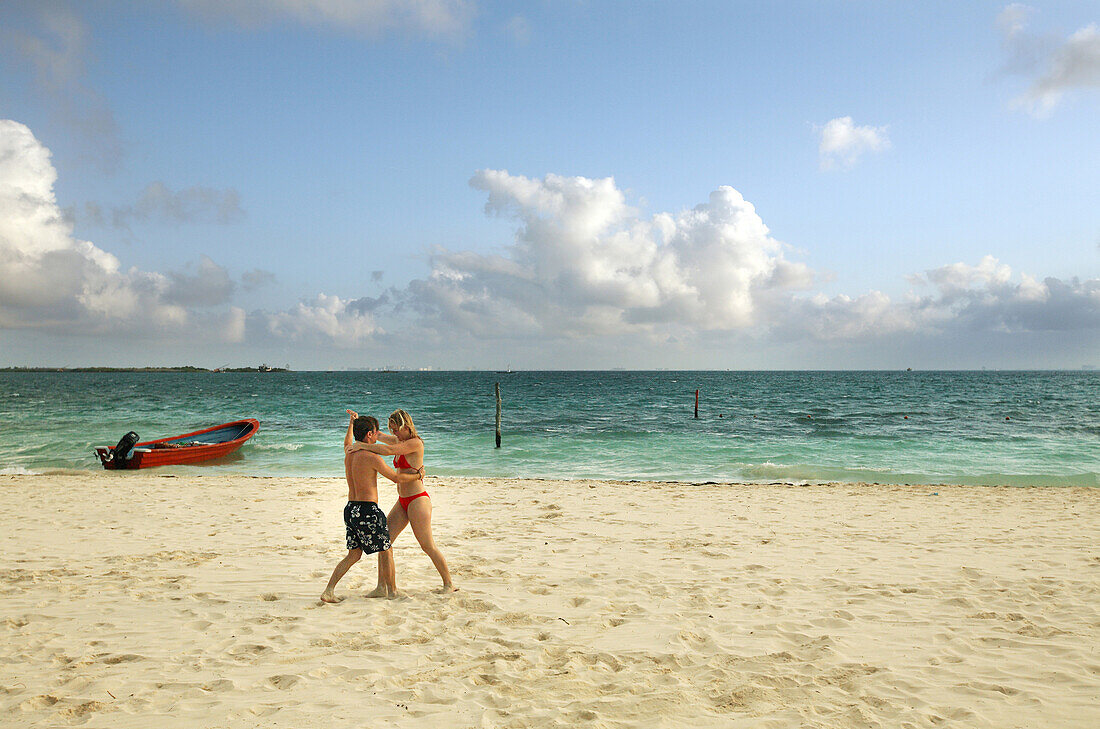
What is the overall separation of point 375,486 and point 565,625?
221cm

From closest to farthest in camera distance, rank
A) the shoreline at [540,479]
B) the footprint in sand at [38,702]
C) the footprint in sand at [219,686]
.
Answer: the footprint in sand at [38,702], the footprint in sand at [219,686], the shoreline at [540,479]

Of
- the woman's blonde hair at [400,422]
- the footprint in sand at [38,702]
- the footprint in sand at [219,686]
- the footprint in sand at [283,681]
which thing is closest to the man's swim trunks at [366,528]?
the woman's blonde hair at [400,422]

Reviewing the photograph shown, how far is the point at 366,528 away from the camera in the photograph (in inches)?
237

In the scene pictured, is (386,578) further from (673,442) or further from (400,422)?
(673,442)

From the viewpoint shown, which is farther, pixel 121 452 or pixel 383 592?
pixel 121 452

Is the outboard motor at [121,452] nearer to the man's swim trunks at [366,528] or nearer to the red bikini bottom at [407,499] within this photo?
the man's swim trunks at [366,528]

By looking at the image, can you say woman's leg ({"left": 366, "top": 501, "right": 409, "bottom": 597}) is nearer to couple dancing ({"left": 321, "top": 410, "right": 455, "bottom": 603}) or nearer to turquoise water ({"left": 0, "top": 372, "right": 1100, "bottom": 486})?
couple dancing ({"left": 321, "top": 410, "right": 455, "bottom": 603})

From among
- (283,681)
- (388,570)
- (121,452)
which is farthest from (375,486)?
(121,452)

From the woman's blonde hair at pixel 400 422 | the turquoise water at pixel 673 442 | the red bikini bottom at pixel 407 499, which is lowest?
the turquoise water at pixel 673 442

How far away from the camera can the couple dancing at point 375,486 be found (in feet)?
19.5

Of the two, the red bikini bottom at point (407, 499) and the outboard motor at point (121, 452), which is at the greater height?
the red bikini bottom at point (407, 499)

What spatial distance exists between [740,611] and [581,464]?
14387mm

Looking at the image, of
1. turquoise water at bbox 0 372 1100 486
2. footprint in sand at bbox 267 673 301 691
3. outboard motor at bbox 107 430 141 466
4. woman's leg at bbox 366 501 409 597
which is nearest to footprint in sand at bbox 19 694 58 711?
footprint in sand at bbox 267 673 301 691

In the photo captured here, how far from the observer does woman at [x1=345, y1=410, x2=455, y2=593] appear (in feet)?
19.4
